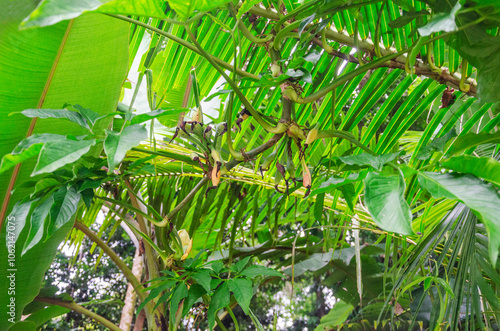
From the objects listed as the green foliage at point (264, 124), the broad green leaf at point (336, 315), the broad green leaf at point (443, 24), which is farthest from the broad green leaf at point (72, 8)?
the broad green leaf at point (336, 315)

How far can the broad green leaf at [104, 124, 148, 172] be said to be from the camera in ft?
1.21

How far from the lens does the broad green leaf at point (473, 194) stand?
0.29 meters

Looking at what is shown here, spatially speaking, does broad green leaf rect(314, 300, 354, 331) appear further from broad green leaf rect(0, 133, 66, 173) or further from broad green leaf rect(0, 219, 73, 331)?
broad green leaf rect(0, 133, 66, 173)

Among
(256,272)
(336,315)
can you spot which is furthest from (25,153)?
(336,315)

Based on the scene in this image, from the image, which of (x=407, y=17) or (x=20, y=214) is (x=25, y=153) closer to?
(x=20, y=214)

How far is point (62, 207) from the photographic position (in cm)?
51

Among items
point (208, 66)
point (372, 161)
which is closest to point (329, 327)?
point (208, 66)

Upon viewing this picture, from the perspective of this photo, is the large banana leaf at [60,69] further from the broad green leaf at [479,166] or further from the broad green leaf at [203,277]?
the broad green leaf at [479,166]

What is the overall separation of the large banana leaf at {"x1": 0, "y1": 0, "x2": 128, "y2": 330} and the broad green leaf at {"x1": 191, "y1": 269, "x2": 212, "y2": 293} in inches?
13.0

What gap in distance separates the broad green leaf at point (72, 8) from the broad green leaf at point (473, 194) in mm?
332

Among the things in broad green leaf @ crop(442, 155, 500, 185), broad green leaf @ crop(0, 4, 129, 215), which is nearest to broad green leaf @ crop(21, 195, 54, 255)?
broad green leaf @ crop(0, 4, 129, 215)

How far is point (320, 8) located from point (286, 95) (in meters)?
0.13

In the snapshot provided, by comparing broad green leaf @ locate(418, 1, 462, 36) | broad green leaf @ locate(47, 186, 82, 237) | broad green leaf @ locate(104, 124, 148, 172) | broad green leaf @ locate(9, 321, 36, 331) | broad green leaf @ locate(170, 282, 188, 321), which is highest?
broad green leaf @ locate(418, 1, 462, 36)

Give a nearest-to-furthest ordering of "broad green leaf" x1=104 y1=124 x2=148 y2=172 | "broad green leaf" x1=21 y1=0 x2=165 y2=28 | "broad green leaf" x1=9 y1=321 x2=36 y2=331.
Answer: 1. "broad green leaf" x1=21 y1=0 x2=165 y2=28
2. "broad green leaf" x1=104 y1=124 x2=148 y2=172
3. "broad green leaf" x1=9 y1=321 x2=36 y2=331
